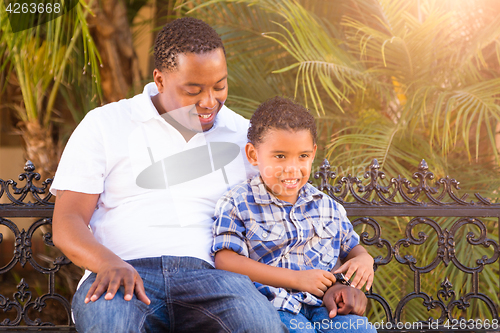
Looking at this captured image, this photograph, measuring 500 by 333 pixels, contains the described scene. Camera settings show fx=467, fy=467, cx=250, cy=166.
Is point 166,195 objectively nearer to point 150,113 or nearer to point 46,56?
point 150,113

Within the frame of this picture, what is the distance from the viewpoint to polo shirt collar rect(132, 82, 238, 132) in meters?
1.83

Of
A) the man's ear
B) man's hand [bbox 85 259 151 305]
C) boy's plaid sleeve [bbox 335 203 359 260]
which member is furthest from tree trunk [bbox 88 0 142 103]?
man's hand [bbox 85 259 151 305]

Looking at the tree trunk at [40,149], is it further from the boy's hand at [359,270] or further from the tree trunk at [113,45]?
the boy's hand at [359,270]

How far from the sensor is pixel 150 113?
184 cm

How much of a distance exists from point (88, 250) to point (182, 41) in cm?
84

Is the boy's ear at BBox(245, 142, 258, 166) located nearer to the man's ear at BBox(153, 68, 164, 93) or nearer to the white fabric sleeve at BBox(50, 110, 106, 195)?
the man's ear at BBox(153, 68, 164, 93)

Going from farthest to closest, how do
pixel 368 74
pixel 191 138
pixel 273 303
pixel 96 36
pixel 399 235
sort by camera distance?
pixel 96 36
pixel 368 74
pixel 399 235
pixel 191 138
pixel 273 303

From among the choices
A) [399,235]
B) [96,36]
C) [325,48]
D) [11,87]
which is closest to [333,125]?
[325,48]

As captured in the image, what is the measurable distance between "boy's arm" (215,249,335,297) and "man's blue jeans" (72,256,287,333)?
86 millimetres

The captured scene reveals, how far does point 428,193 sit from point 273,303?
1.03m

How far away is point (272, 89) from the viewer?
10.9ft

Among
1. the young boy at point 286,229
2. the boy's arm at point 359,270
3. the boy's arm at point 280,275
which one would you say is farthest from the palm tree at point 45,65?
the boy's arm at point 359,270

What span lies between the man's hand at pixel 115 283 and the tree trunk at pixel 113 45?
7.36ft

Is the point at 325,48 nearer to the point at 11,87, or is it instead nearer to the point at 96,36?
the point at 96,36
